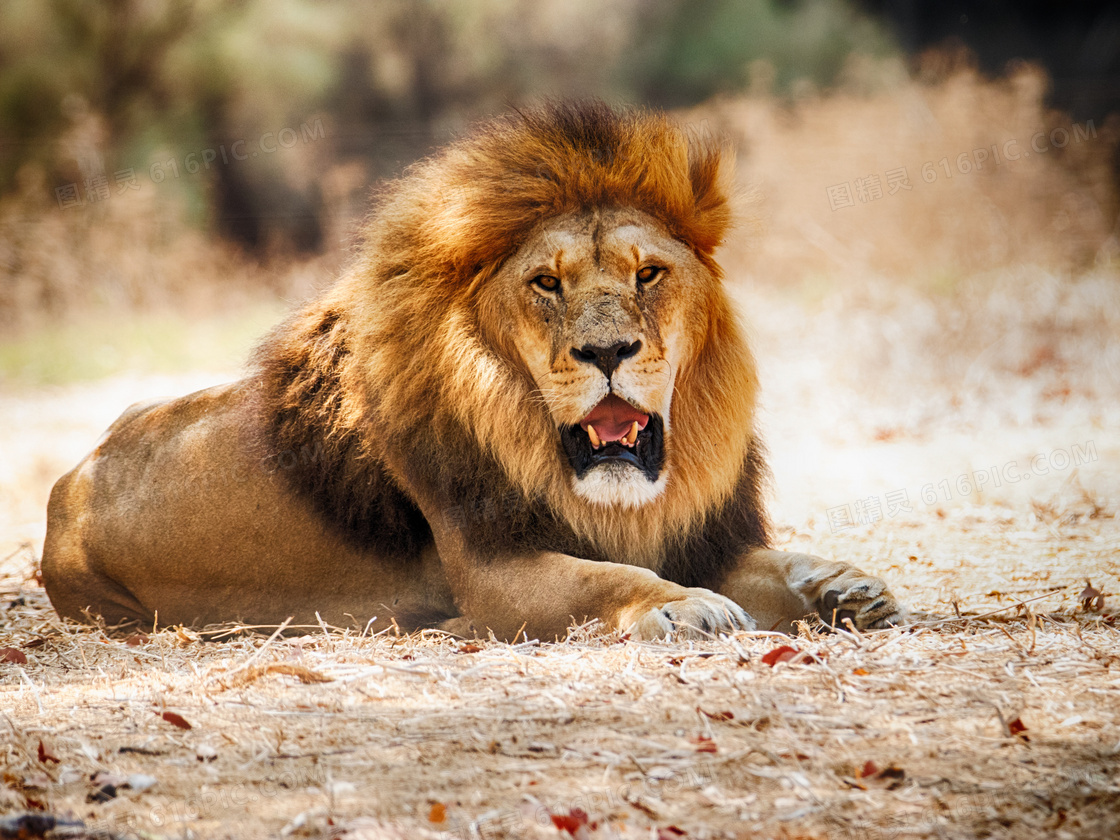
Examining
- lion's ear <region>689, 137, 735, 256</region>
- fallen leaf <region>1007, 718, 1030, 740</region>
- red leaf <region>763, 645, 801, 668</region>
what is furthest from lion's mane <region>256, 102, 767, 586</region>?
fallen leaf <region>1007, 718, 1030, 740</region>

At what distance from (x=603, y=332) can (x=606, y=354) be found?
66 mm

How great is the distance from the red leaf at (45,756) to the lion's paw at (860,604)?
2124mm

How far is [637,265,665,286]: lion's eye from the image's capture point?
368 centimetres

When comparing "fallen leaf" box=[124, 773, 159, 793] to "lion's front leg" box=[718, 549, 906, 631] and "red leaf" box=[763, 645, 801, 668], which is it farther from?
"lion's front leg" box=[718, 549, 906, 631]

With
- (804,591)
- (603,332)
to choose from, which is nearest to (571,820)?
(603,332)

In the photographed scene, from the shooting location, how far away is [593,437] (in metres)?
3.65

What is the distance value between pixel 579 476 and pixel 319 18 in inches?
628

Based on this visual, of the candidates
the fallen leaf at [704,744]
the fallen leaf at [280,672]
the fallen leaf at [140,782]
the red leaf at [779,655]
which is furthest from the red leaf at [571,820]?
the fallen leaf at [280,672]

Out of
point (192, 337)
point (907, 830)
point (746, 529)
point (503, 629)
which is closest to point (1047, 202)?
point (192, 337)

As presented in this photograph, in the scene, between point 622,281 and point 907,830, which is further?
point 622,281

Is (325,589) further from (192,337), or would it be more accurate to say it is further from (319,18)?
(319,18)

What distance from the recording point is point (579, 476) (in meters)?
3.66

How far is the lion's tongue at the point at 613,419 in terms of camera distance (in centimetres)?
361

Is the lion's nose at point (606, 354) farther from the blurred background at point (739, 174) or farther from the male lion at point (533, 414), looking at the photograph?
the blurred background at point (739, 174)
